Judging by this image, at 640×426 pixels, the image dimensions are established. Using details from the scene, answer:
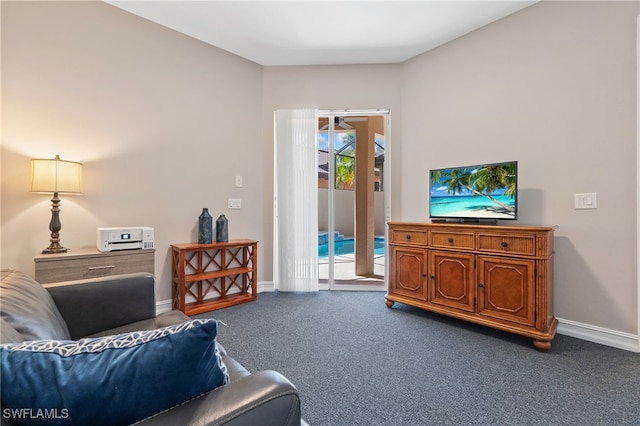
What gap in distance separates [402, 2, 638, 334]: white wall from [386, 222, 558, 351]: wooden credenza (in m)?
0.31

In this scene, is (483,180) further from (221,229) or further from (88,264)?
(88,264)

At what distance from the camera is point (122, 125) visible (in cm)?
269

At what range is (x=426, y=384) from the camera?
1679 mm

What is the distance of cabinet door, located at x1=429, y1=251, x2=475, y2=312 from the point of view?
2.42 meters

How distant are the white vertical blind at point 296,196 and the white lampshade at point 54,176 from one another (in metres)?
2.00

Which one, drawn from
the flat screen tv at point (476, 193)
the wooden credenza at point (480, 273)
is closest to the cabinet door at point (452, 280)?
the wooden credenza at point (480, 273)

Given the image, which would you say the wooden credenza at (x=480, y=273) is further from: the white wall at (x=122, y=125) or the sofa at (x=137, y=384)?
the sofa at (x=137, y=384)

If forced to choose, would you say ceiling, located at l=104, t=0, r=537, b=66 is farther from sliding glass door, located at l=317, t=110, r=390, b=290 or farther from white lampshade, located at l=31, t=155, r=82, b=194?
white lampshade, located at l=31, t=155, r=82, b=194

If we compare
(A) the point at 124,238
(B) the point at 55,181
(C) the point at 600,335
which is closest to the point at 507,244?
(C) the point at 600,335

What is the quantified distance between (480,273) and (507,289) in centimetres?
21

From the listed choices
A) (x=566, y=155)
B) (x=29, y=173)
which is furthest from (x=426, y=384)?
(x=29, y=173)

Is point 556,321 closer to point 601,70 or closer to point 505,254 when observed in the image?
point 505,254

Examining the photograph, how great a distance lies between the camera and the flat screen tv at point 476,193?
2.37 metres

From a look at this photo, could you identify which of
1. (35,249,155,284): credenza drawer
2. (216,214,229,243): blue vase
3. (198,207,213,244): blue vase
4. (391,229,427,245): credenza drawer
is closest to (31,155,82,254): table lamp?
(35,249,155,284): credenza drawer
